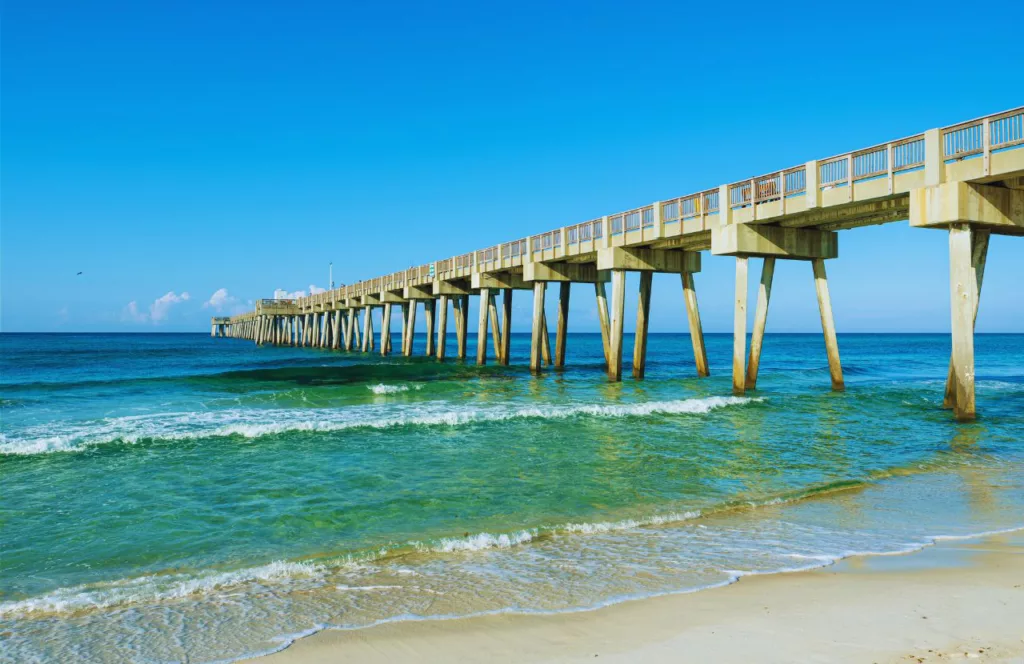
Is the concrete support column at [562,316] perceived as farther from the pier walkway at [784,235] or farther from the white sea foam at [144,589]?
the white sea foam at [144,589]

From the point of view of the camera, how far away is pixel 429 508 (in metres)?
8.73

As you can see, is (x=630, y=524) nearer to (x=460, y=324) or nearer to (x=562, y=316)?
(x=562, y=316)

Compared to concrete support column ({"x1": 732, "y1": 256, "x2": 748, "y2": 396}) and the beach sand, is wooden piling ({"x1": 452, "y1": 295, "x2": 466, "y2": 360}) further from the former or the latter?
the beach sand

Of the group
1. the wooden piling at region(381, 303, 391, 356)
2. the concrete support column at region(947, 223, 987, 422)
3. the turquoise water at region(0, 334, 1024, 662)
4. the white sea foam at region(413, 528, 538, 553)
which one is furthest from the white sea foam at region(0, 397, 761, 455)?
the wooden piling at region(381, 303, 391, 356)

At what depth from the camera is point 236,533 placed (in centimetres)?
771

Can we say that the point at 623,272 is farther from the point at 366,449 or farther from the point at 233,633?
the point at 233,633

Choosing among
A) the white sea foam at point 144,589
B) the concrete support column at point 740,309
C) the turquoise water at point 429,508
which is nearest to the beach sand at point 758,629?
the turquoise water at point 429,508

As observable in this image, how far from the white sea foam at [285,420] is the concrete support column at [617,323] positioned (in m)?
6.73

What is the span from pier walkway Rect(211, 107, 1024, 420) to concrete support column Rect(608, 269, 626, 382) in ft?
0.18

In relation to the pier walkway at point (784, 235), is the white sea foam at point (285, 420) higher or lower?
lower

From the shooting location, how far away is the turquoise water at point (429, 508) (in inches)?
216

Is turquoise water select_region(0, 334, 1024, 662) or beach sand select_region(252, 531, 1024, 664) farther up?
beach sand select_region(252, 531, 1024, 664)

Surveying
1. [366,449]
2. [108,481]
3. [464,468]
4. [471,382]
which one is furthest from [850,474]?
[471,382]

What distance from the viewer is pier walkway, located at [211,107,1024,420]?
14445 millimetres
